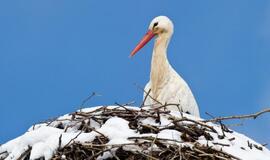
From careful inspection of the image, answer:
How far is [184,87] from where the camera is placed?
981 cm

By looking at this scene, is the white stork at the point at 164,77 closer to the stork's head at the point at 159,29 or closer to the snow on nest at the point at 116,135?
the stork's head at the point at 159,29

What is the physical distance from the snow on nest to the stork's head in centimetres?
462

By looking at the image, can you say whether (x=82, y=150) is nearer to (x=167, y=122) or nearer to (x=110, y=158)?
(x=110, y=158)

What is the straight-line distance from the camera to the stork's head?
10528 millimetres

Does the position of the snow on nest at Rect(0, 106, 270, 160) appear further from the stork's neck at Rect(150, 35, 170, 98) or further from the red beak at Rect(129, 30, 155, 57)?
the red beak at Rect(129, 30, 155, 57)

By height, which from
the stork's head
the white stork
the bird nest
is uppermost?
the stork's head

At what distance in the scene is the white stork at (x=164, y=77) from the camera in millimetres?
9719

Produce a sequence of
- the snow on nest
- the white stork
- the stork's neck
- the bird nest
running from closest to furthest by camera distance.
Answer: the bird nest → the snow on nest → the white stork → the stork's neck

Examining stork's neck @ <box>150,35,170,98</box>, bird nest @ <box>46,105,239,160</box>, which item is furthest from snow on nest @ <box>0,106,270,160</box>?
stork's neck @ <box>150,35,170,98</box>

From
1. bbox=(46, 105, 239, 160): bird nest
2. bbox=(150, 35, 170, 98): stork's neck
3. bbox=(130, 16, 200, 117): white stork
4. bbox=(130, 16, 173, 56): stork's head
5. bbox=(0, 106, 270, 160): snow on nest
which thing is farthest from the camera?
bbox=(130, 16, 173, 56): stork's head

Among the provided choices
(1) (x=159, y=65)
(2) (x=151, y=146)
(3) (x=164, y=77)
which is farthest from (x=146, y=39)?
(2) (x=151, y=146)

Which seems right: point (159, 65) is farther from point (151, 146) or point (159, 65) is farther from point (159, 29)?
point (151, 146)

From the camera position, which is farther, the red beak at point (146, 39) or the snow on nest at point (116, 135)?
the red beak at point (146, 39)

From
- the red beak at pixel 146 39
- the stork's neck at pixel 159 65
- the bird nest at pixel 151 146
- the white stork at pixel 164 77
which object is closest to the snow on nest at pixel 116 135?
the bird nest at pixel 151 146
